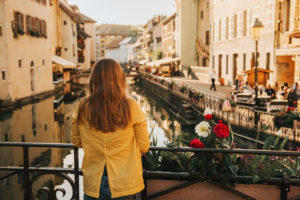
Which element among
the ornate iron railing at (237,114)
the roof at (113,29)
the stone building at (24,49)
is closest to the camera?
the ornate iron railing at (237,114)

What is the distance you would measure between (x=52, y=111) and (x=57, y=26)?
24.2 meters

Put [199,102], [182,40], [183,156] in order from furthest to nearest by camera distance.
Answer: [182,40], [199,102], [183,156]

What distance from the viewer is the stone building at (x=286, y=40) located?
16984 millimetres

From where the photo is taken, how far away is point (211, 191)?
313 centimetres

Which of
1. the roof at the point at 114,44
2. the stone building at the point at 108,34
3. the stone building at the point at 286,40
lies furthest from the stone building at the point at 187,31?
the stone building at the point at 108,34

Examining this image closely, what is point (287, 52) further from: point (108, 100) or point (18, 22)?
point (108, 100)

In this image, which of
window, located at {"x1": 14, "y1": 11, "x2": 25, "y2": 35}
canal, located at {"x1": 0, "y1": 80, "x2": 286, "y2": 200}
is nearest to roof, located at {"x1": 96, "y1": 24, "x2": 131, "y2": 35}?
canal, located at {"x1": 0, "y1": 80, "x2": 286, "y2": 200}

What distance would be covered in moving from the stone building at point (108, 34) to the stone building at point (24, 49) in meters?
112

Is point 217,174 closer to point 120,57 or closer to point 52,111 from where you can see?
point 52,111

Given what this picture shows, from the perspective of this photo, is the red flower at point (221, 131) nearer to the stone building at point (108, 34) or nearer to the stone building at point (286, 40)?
the stone building at point (286, 40)

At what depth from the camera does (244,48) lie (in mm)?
24672

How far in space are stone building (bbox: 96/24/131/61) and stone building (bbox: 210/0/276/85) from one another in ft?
358

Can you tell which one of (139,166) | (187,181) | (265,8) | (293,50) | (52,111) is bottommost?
(52,111)

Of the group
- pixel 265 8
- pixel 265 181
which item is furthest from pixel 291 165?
pixel 265 8
